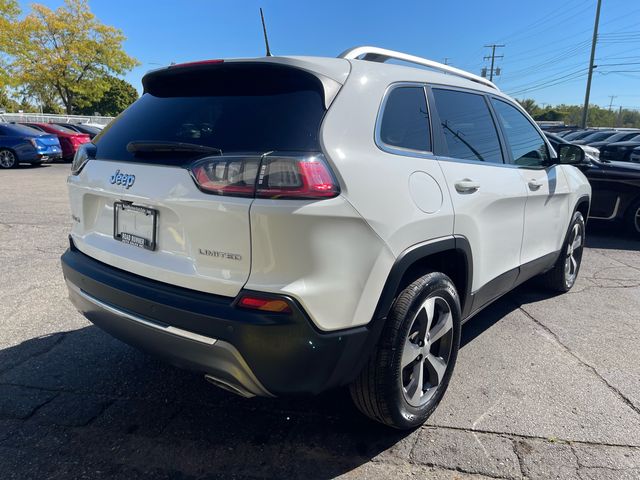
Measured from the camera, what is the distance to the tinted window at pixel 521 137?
12.2ft

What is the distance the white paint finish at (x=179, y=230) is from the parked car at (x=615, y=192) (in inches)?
267

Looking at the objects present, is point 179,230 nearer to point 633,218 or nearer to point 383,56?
point 383,56

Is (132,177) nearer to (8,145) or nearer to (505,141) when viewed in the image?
(505,141)

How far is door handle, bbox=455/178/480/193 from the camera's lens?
2783mm

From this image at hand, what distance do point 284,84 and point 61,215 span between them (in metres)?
7.00

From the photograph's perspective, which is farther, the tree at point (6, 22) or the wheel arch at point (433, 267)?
the tree at point (6, 22)

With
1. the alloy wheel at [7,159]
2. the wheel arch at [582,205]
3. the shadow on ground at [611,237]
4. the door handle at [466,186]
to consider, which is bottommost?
the shadow on ground at [611,237]

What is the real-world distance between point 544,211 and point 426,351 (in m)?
1.96

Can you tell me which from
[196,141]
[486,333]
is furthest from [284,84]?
[486,333]

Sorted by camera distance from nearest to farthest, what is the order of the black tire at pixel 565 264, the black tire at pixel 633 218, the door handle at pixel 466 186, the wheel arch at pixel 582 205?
the door handle at pixel 466 186, the black tire at pixel 565 264, the wheel arch at pixel 582 205, the black tire at pixel 633 218

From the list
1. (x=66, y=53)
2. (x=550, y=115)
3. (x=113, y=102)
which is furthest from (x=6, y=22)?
(x=550, y=115)

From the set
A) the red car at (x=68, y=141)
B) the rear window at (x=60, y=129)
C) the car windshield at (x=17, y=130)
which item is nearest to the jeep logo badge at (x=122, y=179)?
the car windshield at (x=17, y=130)

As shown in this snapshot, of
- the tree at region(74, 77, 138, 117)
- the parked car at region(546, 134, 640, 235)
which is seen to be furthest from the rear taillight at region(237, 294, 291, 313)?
the tree at region(74, 77, 138, 117)

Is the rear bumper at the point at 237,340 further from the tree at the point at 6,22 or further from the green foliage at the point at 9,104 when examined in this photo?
the green foliage at the point at 9,104
